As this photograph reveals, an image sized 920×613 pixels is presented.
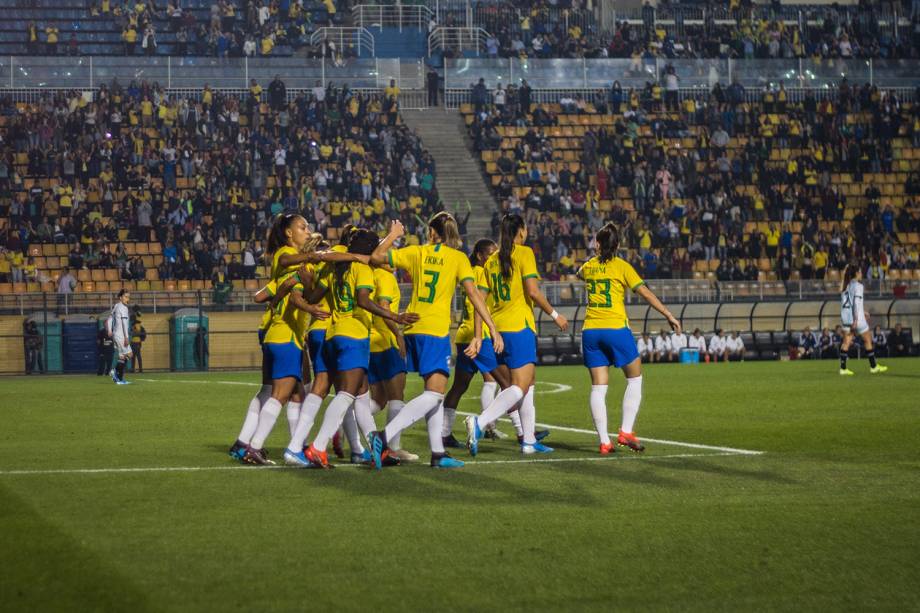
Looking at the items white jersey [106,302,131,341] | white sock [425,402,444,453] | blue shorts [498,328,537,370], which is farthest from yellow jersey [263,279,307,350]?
white jersey [106,302,131,341]

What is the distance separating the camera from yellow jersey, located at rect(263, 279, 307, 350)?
11.5m

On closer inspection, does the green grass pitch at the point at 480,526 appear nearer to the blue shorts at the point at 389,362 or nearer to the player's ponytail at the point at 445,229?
the blue shorts at the point at 389,362

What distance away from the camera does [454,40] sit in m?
52.9

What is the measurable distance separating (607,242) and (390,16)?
4209 centimetres

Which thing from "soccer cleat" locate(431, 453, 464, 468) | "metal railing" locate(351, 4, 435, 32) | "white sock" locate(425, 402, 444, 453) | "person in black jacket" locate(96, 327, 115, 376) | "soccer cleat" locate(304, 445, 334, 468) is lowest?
"person in black jacket" locate(96, 327, 115, 376)

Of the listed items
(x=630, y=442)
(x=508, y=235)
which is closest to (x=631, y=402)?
(x=630, y=442)

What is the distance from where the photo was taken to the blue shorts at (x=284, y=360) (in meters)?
11.6

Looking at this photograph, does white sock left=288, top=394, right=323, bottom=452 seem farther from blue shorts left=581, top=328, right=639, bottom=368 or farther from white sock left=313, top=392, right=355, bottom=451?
blue shorts left=581, top=328, right=639, bottom=368

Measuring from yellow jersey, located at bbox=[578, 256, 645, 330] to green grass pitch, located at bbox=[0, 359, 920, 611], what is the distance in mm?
1260

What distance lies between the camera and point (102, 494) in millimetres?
9664

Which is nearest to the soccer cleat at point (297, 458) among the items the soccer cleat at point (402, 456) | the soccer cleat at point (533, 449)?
the soccer cleat at point (402, 456)

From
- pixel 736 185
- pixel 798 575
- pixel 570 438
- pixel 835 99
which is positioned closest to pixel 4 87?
pixel 736 185

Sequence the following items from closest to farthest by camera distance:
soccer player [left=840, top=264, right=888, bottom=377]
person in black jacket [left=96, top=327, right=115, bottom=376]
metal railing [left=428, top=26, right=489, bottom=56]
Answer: soccer player [left=840, top=264, right=888, bottom=377] → person in black jacket [left=96, top=327, right=115, bottom=376] → metal railing [left=428, top=26, right=489, bottom=56]

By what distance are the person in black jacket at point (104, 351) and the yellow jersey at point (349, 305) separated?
23.9 m
